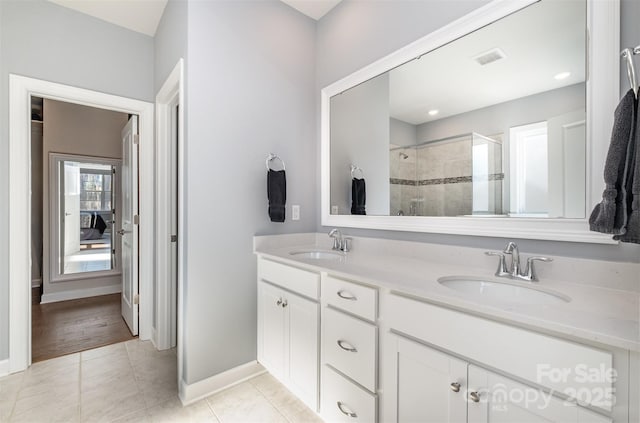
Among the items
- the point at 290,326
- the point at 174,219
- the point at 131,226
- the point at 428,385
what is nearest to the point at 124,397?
the point at 290,326

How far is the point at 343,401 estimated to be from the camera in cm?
138

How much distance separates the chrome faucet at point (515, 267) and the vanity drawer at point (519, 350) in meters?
0.43

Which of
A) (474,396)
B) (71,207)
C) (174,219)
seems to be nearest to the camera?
(474,396)

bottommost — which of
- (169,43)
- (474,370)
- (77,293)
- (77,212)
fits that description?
(77,293)

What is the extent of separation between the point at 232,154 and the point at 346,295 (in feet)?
3.88

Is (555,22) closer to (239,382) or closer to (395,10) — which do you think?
(395,10)

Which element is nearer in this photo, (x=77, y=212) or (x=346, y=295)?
(x=346, y=295)

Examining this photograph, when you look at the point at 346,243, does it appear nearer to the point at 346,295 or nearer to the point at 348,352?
the point at 346,295

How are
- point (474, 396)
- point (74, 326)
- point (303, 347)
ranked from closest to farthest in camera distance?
1. point (474, 396)
2. point (303, 347)
3. point (74, 326)

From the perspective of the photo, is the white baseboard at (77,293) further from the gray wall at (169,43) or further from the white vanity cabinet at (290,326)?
the white vanity cabinet at (290,326)

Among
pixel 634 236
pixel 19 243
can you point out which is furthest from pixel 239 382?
pixel 634 236

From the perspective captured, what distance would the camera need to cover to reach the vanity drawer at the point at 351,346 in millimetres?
1236

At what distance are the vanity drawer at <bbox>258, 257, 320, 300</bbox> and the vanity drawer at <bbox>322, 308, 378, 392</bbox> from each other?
0.47 feet

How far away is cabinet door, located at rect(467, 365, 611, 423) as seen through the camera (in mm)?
755
